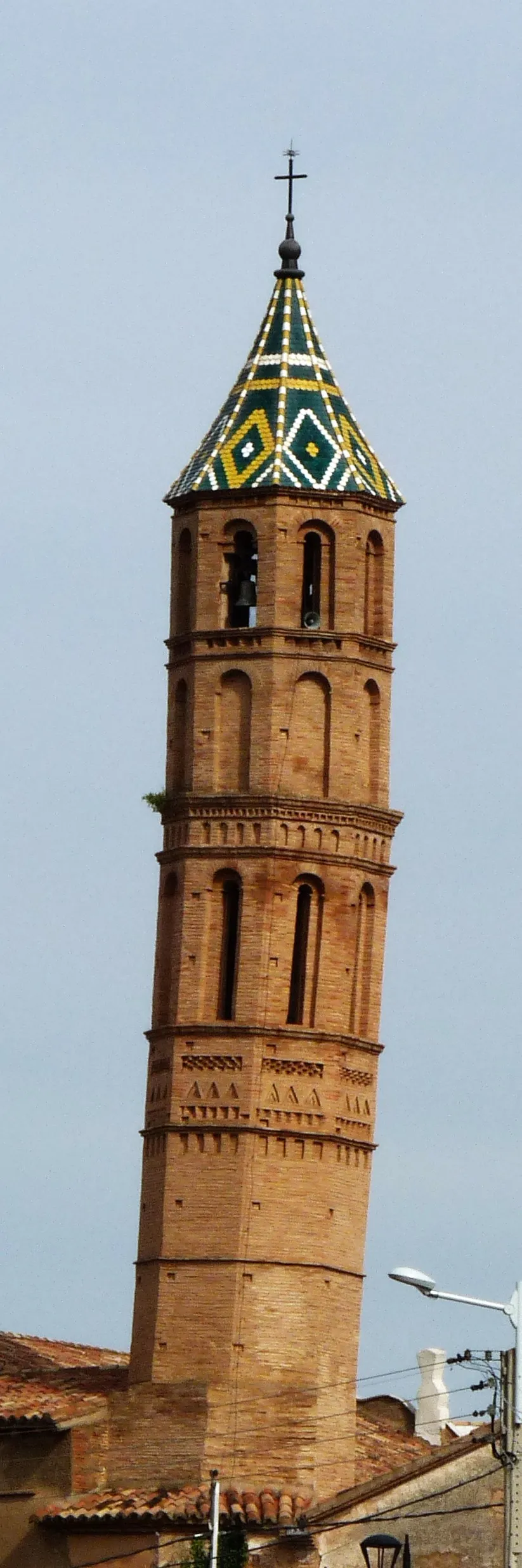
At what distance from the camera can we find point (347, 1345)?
216 feet

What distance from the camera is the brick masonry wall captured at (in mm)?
65062

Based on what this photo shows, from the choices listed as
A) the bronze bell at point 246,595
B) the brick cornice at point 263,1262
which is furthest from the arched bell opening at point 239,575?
the brick cornice at point 263,1262

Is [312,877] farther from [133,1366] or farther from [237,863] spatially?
[133,1366]

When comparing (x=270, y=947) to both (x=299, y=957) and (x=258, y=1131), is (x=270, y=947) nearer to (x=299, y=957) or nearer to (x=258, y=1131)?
(x=299, y=957)

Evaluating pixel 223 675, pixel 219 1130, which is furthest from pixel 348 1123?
pixel 223 675

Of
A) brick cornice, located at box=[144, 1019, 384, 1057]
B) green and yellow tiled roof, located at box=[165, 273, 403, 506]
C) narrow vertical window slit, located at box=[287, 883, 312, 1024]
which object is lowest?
brick cornice, located at box=[144, 1019, 384, 1057]

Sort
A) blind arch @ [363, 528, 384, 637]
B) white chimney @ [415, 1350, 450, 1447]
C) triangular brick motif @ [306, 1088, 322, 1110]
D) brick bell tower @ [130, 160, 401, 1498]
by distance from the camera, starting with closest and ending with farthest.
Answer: brick bell tower @ [130, 160, 401, 1498], triangular brick motif @ [306, 1088, 322, 1110], blind arch @ [363, 528, 384, 637], white chimney @ [415, 1350, 450, 1447]

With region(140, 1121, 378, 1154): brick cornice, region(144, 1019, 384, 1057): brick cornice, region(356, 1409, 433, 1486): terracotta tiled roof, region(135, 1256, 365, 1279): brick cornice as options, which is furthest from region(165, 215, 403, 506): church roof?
region(356, 1409, 433, 1486): terracotta tiled roof

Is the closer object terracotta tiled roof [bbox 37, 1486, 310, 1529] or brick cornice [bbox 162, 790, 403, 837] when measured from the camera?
terracotta tiled roof [bbox 37, 1486, 310, 1529]

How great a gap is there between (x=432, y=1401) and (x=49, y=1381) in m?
8.94

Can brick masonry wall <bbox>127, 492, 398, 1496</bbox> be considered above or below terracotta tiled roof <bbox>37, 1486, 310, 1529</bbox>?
above

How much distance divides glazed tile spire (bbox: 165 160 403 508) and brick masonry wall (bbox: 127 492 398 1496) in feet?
1.23

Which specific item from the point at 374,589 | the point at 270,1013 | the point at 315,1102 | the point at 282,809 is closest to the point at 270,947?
the point at 270,1013

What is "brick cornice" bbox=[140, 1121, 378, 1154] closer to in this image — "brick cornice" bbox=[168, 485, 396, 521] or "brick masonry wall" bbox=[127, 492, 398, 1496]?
"brick masonry wall" bbox=[127, 492, 398, 1496]
